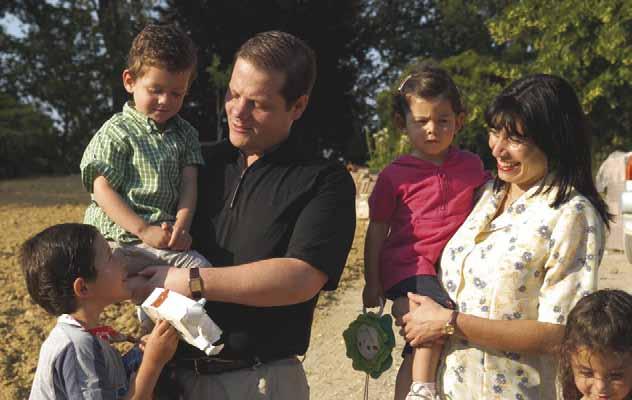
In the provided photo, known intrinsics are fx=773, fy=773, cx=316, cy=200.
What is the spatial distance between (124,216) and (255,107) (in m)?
0.63

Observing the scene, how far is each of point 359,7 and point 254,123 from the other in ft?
67.1

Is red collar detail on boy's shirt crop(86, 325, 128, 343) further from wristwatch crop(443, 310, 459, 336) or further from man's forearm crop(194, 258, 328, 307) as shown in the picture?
wristwatch crop(443, 310, 459, 336)

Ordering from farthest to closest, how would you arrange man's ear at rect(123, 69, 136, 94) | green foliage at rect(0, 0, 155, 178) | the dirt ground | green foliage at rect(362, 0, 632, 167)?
green foliage at rect(0, 0, 155, 178), green foliage at rect(362, 0, 632, 167), the dirt ground, man's ear at rect(123, 69, 136, 94)

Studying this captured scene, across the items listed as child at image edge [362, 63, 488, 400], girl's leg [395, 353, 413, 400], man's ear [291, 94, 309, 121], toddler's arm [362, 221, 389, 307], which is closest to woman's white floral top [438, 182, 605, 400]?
child at image edge [362, 63, 488, 400]

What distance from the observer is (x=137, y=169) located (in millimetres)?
2836

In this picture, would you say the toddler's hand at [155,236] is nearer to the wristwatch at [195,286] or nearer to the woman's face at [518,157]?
the wristwatch at [195,286]

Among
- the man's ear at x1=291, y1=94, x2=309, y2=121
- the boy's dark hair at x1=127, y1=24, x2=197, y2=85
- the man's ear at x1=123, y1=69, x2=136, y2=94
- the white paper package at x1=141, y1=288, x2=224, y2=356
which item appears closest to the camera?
the white paper package at x1=141, y1=288, x2=224, y2=356

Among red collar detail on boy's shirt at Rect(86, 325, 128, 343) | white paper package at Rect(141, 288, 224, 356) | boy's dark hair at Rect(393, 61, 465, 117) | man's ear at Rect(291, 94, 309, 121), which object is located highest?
boy's dark hair at Rect(393, 61, 465, 117)

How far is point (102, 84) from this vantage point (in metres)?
23.5

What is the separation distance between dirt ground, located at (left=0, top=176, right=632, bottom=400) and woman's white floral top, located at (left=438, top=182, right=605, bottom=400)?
3239 mm

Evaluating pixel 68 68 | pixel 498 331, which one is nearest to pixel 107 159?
pixel 498 331

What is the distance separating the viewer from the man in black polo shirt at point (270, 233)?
2.43 m

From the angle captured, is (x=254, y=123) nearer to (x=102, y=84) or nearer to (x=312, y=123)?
(x=312, y=123)

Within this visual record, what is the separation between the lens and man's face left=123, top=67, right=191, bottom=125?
2.88 meters
